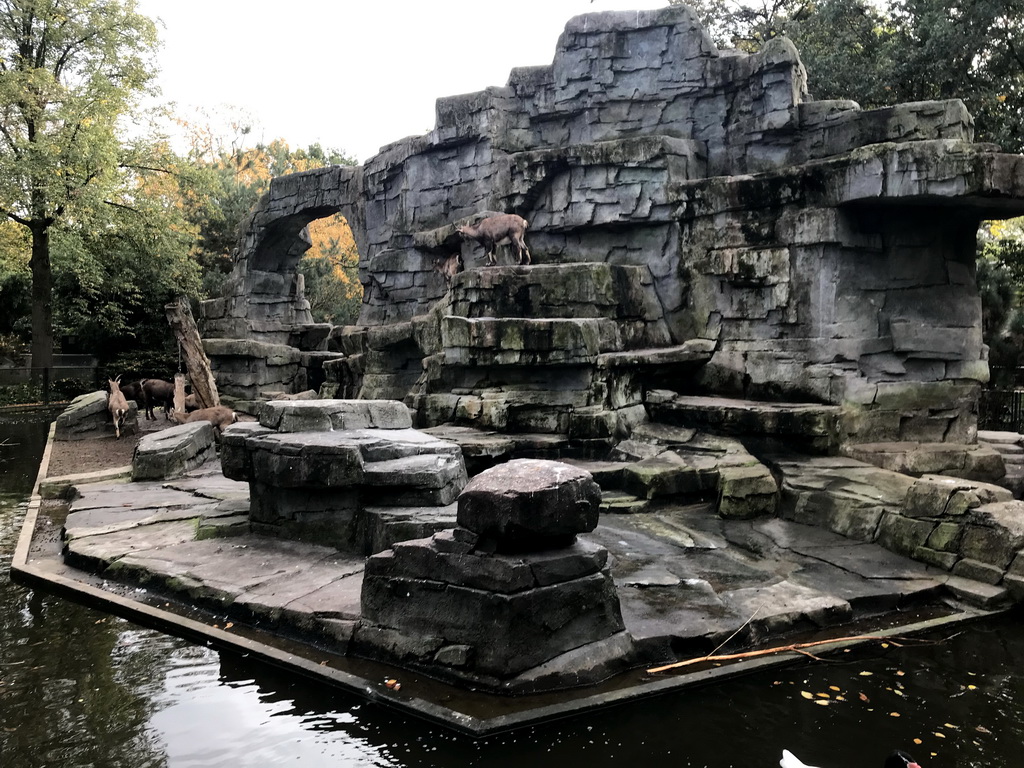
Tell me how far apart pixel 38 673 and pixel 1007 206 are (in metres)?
9.54

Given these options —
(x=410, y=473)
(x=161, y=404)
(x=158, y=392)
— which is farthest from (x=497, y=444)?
(x=161, y=404)

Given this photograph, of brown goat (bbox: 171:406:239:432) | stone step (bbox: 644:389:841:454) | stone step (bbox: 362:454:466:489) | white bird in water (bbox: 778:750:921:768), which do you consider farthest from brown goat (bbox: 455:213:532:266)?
white bird in water (bbox: 778:750:921:768)

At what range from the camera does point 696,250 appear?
33.9 ft

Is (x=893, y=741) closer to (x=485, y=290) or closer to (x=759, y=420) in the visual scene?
(x=759, y=420)

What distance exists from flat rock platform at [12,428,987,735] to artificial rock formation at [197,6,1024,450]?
2.32 meters

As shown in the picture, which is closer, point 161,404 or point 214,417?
point 214,417

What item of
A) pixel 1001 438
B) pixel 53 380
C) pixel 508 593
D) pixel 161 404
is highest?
pixel 53 380

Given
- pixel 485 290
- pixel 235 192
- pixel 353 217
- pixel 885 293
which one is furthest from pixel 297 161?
pixel 885 293

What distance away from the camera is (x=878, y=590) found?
564cm

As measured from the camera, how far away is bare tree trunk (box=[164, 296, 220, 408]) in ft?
45.3

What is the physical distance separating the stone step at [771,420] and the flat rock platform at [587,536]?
1261mm

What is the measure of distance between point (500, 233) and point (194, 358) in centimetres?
627

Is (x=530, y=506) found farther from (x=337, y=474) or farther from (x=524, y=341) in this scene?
(x=524, y=341)

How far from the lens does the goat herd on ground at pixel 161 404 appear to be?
12.2 m
